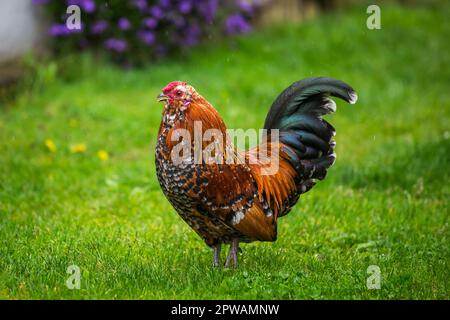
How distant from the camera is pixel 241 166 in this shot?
16.1ft

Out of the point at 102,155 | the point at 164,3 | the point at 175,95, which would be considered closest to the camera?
the point at 175,95

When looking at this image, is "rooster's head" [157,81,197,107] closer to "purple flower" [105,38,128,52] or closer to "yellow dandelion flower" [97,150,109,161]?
"yellow dandelion flower" [97,150,109,161]

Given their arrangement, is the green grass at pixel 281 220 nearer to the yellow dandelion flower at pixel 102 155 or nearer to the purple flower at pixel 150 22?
the yellow dandelion flower at pixel 102 155

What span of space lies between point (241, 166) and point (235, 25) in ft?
22.0

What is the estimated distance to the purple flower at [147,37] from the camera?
10.2 m

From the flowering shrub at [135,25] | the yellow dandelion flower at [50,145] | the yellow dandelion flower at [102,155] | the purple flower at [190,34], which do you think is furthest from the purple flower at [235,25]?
the yellow dandelion flower at [50,145]

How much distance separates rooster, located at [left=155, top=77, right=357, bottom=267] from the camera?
4.64 meters

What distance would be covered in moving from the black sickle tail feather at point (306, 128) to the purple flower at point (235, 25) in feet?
19.9

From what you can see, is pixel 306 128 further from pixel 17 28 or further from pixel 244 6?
pixel 244 6

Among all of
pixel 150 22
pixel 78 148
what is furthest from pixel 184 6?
pixel 78 148

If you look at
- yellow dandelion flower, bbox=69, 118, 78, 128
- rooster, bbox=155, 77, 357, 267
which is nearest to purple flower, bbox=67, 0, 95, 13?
yellow dandelion flower, bbox=69, 118, 78, 128

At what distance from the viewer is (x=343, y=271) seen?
5262mm
